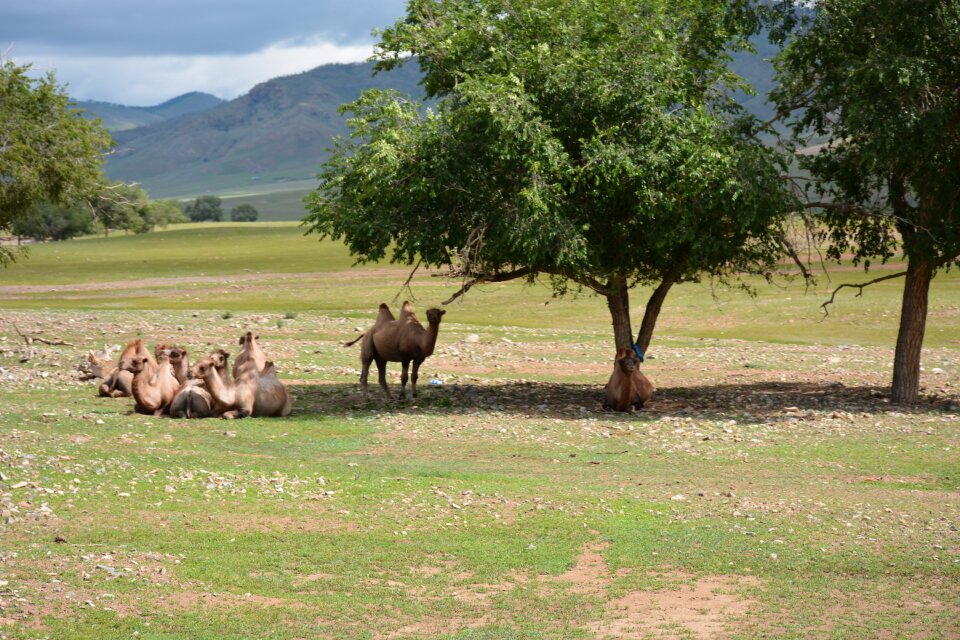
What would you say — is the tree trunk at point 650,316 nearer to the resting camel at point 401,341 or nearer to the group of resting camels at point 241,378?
the group of resting camels at point 241,378

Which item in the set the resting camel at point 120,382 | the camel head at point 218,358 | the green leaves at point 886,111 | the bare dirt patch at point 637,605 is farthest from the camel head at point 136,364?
the green leaves at point 886,111

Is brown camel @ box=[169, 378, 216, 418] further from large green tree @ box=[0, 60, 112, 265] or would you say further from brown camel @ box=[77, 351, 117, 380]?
large green tree @ box=[0, 60, 112, 265]

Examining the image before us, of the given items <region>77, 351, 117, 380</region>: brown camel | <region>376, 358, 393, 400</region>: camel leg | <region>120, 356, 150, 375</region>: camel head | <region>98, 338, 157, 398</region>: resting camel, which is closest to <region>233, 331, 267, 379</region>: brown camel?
<region>120, 356, 150, 375</region>: camel head

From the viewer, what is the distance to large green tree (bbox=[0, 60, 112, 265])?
32.3 metres

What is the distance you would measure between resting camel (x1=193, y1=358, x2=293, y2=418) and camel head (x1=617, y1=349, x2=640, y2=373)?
7.09m

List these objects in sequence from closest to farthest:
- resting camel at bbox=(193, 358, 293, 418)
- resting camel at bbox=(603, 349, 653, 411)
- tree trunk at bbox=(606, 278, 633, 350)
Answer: resting camel at bbox=(193, 358, 293, 418)
resting camel at bbox=(603, 349, 653, 411)
tree trunk at bbox=(606, 278, 633, 350)

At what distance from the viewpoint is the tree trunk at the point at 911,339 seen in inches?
1027

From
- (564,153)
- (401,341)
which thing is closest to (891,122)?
(564,153)

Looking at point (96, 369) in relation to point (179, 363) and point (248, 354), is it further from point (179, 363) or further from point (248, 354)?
Result: point (248, 354)

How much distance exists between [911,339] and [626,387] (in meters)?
6.96

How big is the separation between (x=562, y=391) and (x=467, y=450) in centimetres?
854

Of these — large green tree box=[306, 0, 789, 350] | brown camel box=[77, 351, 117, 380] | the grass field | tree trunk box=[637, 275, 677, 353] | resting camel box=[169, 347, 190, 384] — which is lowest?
the grass field

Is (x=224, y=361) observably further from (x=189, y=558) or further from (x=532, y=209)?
(x=189, y=558)

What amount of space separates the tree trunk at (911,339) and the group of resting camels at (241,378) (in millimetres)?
5873
